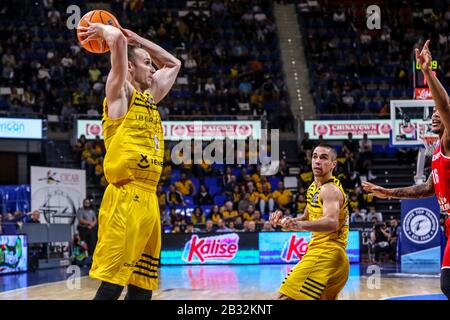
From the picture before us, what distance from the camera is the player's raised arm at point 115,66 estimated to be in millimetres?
4766

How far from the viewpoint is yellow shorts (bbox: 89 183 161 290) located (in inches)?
187

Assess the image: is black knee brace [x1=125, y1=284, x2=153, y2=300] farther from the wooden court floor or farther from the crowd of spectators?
the crowd of spectators

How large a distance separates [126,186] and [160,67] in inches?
52.1

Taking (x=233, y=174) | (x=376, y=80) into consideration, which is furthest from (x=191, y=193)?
(x=376, y=80)

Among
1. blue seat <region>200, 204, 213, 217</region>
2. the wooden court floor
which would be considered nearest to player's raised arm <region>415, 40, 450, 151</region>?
the wooden court floor

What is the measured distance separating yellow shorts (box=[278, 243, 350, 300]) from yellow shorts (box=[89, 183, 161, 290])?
3.88 feet

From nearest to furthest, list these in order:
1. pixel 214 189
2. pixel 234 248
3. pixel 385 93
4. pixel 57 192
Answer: pixel 234 248
pixel 57 192
pixel 214 189
pixel 385 93

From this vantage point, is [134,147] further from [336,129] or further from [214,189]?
[336,129]

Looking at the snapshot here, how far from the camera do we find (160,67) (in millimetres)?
5910
